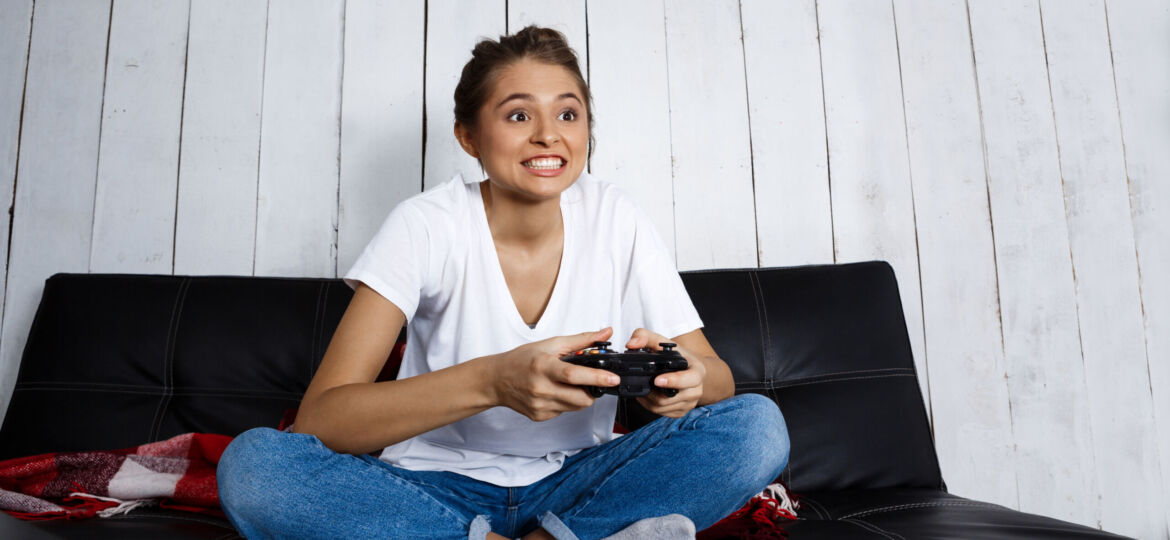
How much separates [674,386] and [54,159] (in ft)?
5.58

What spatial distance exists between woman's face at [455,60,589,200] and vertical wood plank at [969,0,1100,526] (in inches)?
51.5

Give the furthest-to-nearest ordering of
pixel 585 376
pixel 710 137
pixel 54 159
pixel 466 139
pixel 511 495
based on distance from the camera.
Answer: pixel 710 137 → pixel 54 159 → pixel 466 139 → pixel 511 495 → pixel 585 376

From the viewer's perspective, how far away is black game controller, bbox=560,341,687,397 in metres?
0.86

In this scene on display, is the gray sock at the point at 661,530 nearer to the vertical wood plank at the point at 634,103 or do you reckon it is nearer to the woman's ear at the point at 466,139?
the woman's ear at the point at 466,139

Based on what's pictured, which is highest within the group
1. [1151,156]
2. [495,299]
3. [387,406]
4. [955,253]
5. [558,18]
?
[558,18]

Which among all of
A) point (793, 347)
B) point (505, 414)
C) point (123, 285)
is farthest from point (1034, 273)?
point (123, 285)

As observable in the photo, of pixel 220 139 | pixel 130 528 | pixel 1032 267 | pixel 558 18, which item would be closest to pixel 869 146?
pixel 1032 267

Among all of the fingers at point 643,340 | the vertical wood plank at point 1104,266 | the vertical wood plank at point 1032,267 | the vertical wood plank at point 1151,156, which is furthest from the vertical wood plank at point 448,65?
the vertical wood plank at point 1151,156

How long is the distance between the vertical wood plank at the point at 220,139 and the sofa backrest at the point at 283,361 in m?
0.29

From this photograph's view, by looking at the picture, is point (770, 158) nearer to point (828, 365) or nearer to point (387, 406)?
point (828, 365)

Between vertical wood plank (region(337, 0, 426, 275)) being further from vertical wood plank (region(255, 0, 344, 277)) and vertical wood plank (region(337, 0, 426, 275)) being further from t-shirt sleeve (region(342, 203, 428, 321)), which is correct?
t-shirt sleeve (region(342, 203, 428, 321))

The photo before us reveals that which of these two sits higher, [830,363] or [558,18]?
[558,18]

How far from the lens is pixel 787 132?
192 centimetres

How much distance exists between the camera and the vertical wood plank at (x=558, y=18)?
1.87m
